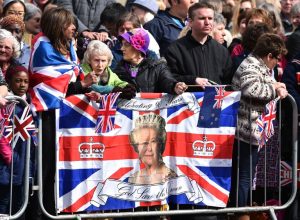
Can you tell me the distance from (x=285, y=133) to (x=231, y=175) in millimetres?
816

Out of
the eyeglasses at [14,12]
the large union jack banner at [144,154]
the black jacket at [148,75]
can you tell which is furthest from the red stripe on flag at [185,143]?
the eyeglasses at [14,12]

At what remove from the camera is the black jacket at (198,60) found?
37.9 feet

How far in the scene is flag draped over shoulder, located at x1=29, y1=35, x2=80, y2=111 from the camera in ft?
34.9

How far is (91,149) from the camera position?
1062 centimetres

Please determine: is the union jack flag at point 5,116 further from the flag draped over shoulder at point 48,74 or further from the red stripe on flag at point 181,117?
the red stripe on flag at point 181,117

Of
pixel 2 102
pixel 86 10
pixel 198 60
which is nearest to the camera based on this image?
pixel 2 102

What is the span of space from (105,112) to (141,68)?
85 cm

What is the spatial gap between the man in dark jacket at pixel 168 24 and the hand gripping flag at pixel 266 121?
2226mm

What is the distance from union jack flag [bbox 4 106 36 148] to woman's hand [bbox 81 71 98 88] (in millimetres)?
677

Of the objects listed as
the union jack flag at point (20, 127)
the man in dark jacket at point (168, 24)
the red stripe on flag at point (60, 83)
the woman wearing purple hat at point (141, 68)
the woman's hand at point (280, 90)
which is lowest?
the union jack flag at point (20, 127)

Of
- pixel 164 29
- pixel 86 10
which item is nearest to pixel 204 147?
pixel 164 29

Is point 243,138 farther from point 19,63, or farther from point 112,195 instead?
point 19,63

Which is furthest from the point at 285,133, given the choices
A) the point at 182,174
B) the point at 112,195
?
the point at 112,195

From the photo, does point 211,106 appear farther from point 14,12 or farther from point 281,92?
point 14,12
